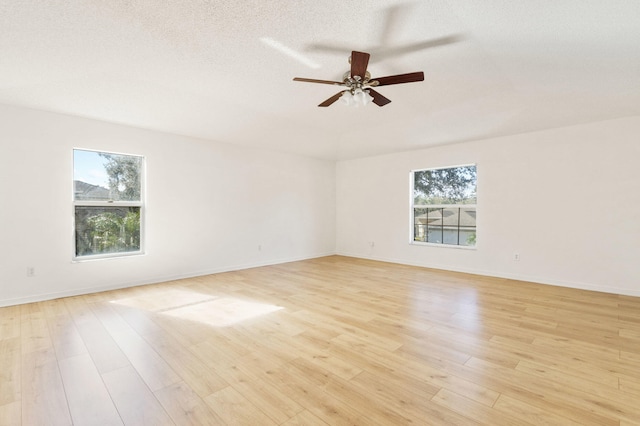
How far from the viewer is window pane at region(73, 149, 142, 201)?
4.09m

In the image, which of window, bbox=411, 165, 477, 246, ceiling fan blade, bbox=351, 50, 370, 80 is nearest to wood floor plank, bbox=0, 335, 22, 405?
ceiling fan blade, bbox=351, 50, 370, 80

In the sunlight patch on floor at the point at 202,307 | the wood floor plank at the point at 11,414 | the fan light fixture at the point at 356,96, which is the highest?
the fan light fixture at the point at 356,96

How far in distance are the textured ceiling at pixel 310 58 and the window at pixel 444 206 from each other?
1.32 meters

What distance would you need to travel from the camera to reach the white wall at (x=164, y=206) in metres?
3.61

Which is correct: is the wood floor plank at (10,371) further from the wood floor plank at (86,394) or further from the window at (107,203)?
the window at (107,203)

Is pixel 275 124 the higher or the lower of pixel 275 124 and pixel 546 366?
the higher

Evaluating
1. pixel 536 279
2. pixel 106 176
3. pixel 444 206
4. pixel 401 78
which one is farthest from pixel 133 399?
pixel 444 206

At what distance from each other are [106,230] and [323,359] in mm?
3865

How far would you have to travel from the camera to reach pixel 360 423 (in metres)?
1.57

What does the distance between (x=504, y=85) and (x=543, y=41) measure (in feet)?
2.98

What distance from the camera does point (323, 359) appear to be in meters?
2.26

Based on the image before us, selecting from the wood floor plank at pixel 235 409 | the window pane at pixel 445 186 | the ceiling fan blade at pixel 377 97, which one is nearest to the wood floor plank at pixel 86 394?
the wood floor plank at pixel 235 409

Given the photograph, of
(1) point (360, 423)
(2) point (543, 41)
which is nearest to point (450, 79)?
(2) point (543, 41)

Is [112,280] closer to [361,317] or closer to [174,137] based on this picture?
[174,137]
